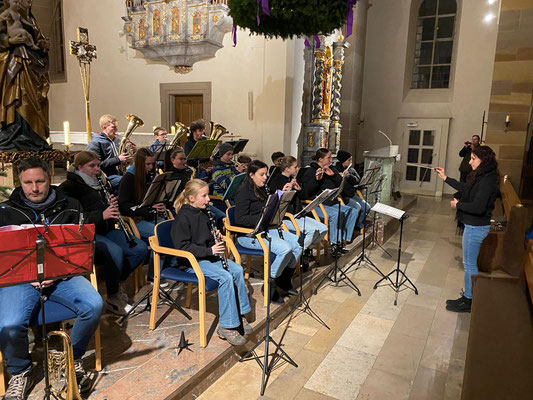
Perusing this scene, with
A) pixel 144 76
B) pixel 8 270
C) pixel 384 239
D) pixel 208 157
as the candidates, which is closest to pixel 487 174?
pixel 384 239

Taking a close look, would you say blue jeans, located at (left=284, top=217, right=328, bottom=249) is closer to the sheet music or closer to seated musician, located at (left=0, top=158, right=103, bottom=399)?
the sheet music

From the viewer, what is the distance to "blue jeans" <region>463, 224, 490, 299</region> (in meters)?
4.09

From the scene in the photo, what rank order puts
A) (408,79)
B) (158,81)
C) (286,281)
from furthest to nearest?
(408,79)
(158,81)
(286,281)

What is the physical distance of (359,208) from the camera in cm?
606

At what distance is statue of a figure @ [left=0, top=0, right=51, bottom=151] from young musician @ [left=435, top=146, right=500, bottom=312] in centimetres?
473

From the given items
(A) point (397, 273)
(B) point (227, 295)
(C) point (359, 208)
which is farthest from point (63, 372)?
(C) point (359, 208)

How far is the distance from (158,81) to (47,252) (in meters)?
8.33

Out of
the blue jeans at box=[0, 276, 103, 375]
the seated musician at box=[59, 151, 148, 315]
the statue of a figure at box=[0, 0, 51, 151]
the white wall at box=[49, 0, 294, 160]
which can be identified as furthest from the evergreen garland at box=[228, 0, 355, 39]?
the white wall at box=[49, 0, 294, 160]

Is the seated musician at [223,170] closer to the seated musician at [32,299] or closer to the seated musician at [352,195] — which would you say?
the seated musician at [352,195]

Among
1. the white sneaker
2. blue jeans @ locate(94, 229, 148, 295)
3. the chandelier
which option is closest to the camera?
blue jeans @ locate(94, 229, 148, 295)

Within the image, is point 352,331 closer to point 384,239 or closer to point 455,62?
point 384,239

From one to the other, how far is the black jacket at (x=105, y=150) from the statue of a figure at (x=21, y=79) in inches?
21.6

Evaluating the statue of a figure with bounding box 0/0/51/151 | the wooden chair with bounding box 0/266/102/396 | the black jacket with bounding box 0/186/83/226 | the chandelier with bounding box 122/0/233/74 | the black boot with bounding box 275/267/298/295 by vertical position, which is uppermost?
the chandelier with bounding box 122/0/233/74

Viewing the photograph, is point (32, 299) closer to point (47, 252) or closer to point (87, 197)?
point (47, 252)
